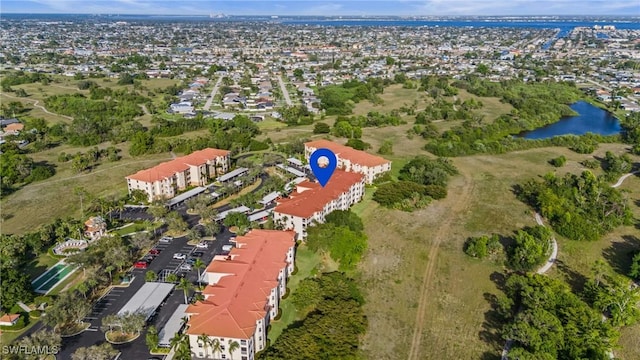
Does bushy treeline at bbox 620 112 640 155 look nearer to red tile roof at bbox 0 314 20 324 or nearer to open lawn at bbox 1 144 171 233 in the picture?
open lawn at bbox 1 144 171 233

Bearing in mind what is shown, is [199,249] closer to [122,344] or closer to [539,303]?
[122,344]

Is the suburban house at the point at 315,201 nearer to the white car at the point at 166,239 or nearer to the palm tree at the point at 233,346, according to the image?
the white car at the point at 166,239

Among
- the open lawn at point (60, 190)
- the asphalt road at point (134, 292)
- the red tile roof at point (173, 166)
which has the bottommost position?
the asphalt road at point (134, 292)

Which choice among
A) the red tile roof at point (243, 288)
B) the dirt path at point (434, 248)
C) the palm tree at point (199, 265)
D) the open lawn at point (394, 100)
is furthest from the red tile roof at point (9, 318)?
the open lawn at point (394, 100)

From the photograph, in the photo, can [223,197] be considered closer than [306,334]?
No

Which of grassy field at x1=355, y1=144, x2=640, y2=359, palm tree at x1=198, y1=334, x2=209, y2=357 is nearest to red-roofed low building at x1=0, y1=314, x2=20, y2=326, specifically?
palm tree at x1=198, y1=334, x2=209, y2=357

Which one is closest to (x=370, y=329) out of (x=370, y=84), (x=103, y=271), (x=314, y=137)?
(x=103, y=271)

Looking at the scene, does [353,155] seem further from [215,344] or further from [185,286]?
[215,344]
